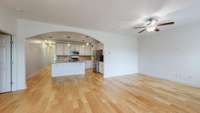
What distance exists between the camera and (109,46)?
600cm

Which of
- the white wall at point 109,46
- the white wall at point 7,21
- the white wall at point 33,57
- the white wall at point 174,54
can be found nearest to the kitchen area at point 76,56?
the white wall at point 109,46

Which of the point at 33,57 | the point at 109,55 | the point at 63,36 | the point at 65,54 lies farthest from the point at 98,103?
the point at 65,54

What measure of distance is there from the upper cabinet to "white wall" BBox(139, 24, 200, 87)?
5198 mm

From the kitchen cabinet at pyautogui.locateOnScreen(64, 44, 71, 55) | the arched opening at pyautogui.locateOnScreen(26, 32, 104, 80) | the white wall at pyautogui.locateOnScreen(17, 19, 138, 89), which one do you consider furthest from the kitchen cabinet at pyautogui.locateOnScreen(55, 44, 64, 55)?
the white wall at pyautogui.locateOnScreen(17, 19, 138, 89)

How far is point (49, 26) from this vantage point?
13.7ft

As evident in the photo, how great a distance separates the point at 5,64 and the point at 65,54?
Answer: 5.59 meters

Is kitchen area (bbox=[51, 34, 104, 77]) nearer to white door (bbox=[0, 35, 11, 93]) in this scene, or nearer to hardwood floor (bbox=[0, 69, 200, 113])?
white door (bbox=[0, 35, 11, 93])

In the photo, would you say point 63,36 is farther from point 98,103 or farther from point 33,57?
point 98,103

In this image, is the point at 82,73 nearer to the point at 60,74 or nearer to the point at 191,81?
the point at 60,74

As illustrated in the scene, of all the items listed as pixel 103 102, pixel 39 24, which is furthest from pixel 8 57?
pixel 103 102

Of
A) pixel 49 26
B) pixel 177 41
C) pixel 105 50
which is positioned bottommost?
pixel 105 50

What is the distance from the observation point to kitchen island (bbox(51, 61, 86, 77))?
6139mm

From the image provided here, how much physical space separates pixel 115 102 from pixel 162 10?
300 cm

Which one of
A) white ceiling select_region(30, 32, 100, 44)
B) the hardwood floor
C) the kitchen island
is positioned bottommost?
the hardwood floor
